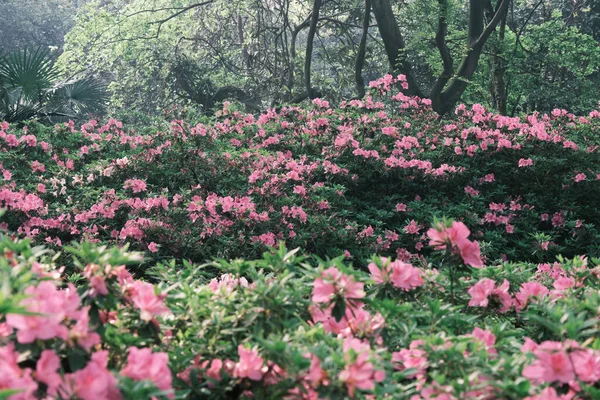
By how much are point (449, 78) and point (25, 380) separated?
900 centimetres

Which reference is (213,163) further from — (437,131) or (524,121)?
(524,121)

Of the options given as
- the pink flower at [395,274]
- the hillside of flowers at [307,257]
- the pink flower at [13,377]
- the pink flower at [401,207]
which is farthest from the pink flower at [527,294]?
the pink flower at [401,207]

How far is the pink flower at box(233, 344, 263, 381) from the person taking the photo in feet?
5.18

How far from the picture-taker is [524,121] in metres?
7.42

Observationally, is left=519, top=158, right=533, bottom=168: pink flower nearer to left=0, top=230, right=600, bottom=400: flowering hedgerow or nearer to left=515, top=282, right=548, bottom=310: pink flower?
left=515, top=282, right=548, bottom=310: pink flower

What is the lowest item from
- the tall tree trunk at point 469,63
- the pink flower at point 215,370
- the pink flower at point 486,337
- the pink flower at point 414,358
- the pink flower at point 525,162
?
the pink flower at point 215,370

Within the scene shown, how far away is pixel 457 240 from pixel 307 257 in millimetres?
1201

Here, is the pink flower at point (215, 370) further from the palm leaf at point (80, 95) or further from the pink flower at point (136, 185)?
the palm leaf at point (80, 95)

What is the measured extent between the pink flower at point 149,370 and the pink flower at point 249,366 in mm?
234

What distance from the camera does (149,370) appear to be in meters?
A: 1.40

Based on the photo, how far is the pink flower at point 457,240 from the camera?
1.97 m

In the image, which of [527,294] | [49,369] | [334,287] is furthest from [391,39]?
[49,369]

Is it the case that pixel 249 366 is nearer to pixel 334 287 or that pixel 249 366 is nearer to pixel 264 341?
pixel 264 341

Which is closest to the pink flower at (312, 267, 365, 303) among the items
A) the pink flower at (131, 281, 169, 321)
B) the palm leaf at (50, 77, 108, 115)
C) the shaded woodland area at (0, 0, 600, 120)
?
the pink flower at (131, 281, 169, 321)
